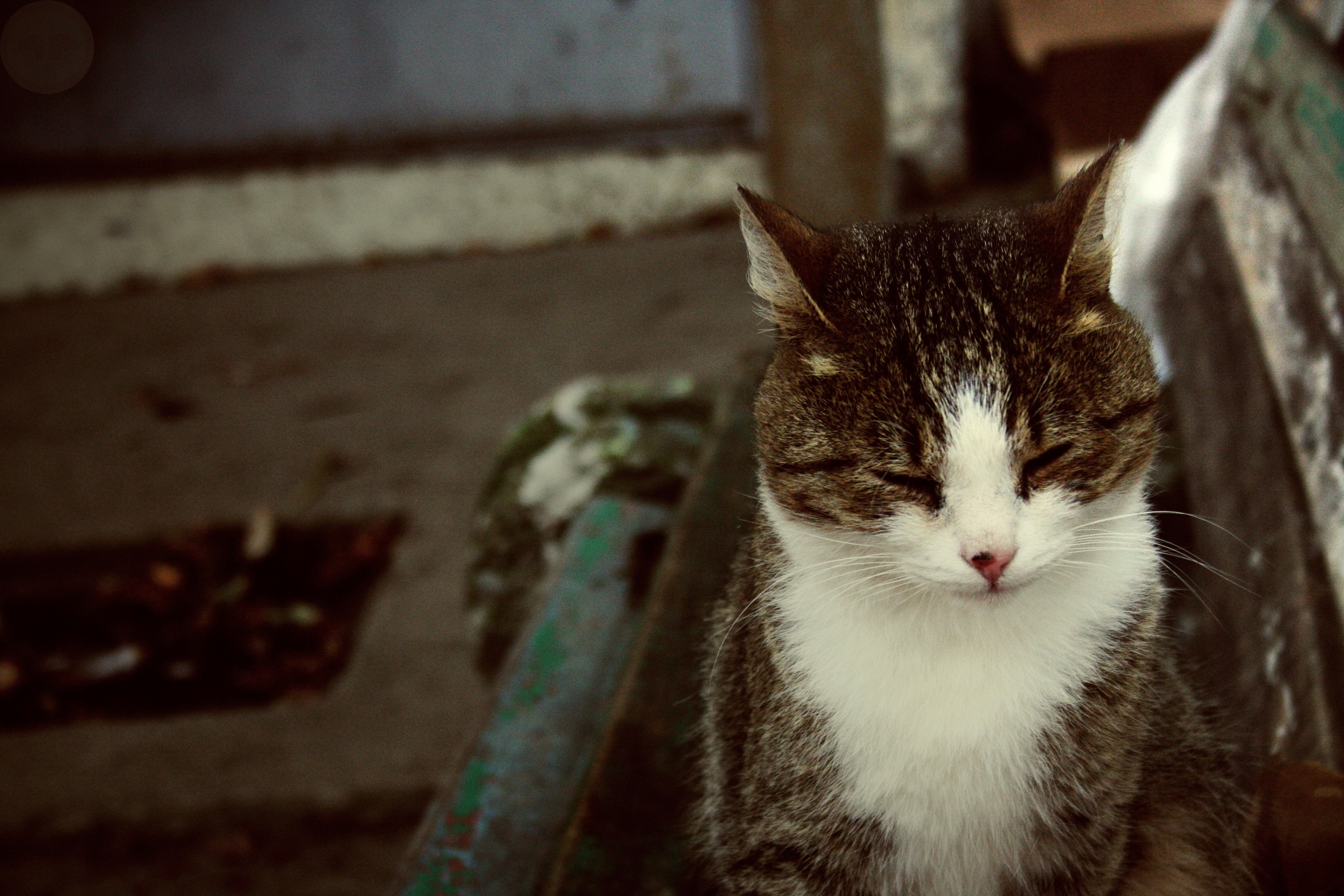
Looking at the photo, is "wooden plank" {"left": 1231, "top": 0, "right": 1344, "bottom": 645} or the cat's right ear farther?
"wooden plank" {"left": 1231, "top": 0, "right": 1344, "bottom": 645}

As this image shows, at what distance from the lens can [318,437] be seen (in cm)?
440

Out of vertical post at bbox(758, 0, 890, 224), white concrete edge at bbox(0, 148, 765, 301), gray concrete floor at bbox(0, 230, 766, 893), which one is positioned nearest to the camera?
gray concrete floor at bbox(0, 230, 766, 893)

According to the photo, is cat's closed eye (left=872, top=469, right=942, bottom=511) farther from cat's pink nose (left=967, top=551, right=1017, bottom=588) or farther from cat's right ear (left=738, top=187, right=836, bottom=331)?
cat's right ear (left=738, top=187, right=836, bottom=331)

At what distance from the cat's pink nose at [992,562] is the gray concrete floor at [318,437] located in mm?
1470

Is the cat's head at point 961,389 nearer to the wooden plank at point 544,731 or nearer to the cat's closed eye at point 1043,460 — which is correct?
the cat's closed eye at point 1043,460

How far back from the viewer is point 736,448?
224cm

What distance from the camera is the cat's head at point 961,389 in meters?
1.14

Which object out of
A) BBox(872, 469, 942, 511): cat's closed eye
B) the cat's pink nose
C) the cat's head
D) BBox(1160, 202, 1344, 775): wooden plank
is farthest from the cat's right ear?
BBox(1160, 202, 1344, 775): wooden plank

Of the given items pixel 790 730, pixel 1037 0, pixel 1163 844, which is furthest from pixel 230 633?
pixel 1037 0

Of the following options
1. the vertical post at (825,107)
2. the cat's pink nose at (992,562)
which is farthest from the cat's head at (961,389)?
the vertical post at (825,107)

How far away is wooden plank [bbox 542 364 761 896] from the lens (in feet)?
4.83

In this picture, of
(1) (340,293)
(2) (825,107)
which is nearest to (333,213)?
(1) (340,293)

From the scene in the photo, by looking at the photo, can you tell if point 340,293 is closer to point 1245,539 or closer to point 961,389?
point 1245,539

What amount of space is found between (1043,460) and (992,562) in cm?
14
